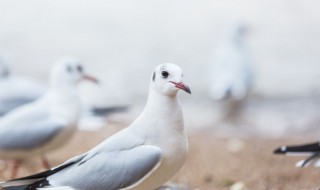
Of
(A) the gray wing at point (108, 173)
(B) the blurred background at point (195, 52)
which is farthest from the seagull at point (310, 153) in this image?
(B) the blurred background at point (195, 52)

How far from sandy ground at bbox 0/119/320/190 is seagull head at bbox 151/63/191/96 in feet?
4.51

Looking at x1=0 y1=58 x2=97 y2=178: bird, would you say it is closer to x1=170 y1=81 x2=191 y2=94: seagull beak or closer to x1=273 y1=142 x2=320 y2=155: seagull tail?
x1=273 y1=142 x2=320 y2=155: seagull tail

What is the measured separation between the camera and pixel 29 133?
471 centimetres

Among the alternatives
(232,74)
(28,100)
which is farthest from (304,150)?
(232,74)

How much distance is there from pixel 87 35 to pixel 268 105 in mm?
4501

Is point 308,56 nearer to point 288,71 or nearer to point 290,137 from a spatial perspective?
point 288,71

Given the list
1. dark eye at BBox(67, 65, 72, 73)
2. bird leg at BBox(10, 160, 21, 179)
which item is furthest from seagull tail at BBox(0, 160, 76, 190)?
dark eye at BBox(67, 65, 72, 73)

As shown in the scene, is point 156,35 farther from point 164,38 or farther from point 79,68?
point 79,68

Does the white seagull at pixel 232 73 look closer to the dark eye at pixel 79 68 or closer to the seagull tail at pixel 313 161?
the dark eye at pixel 79 68

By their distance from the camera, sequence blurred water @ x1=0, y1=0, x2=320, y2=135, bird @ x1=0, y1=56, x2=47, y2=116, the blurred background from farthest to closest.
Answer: blurred water @ x1=0, y1=0, x2=320, y2=135 < the blurred background < bird @ x1=0, y1=56, x2=47, y2=116

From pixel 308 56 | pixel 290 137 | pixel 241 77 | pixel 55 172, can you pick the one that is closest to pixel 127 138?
pixel 55 172

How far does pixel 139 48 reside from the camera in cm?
1204

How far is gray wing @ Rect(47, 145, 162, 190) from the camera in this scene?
3.18m

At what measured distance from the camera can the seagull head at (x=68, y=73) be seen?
16.4 ft
